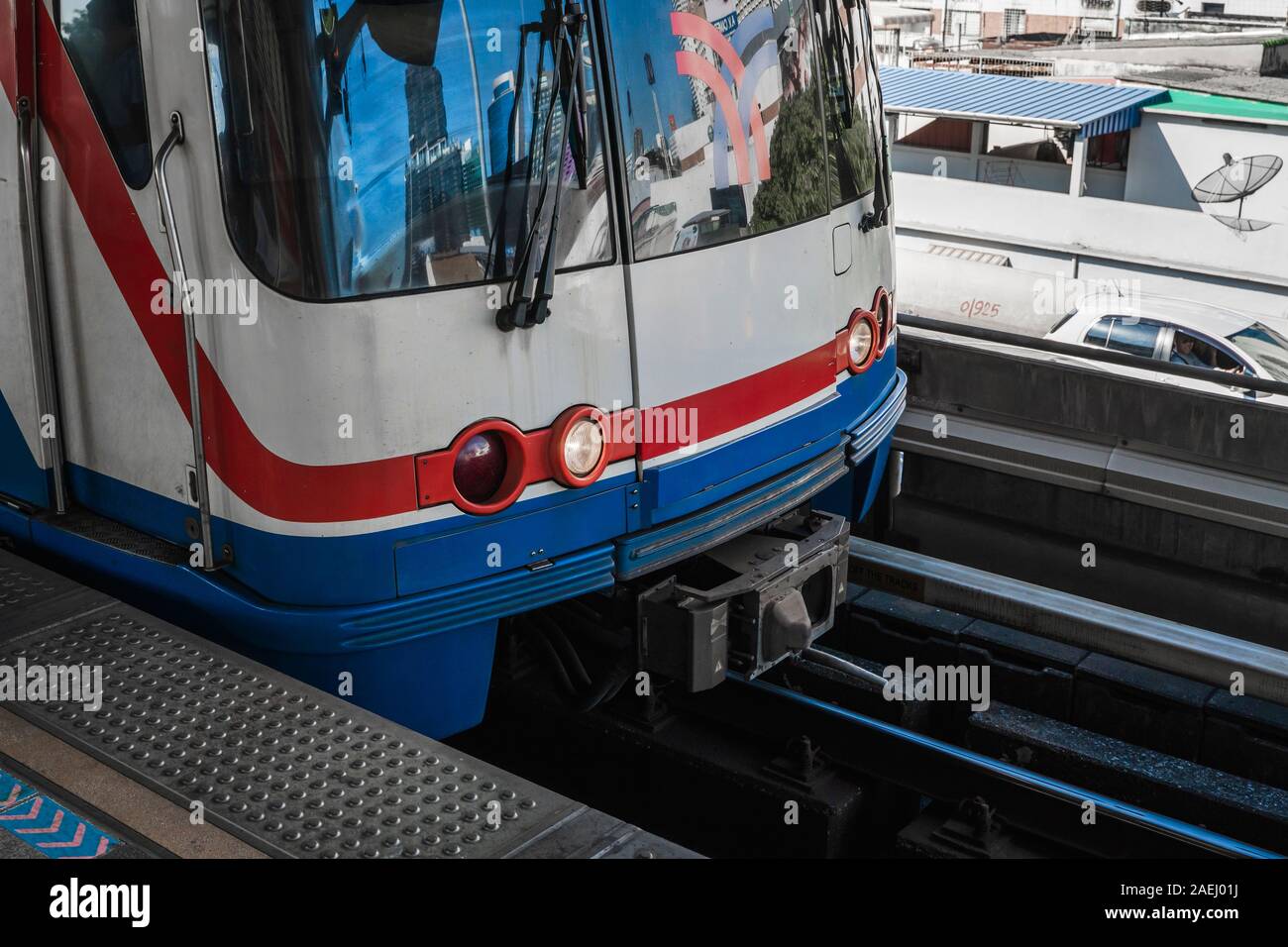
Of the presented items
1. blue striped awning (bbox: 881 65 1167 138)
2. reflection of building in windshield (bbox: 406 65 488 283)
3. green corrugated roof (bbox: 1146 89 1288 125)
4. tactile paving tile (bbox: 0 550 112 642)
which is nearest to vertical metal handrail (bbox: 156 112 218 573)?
tactile paving tile (bbox: 0 550 112 642)

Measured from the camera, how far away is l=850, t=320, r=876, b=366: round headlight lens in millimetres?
4773

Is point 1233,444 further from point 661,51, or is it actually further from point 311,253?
point 311,253

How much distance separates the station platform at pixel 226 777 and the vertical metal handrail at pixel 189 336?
29 centimetres

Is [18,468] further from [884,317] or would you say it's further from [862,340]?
[884,317]

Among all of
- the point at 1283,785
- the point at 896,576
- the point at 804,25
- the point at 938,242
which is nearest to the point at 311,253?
the point at 804,25

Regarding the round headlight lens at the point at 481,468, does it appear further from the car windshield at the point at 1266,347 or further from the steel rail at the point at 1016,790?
the car windshield at the point at 1266,347

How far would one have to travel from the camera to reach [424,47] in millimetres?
3506

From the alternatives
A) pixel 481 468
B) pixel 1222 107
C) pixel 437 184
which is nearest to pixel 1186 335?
pixel 1222 107

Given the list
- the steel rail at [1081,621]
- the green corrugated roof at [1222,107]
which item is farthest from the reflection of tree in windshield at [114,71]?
the green corrugated roof at [1222,107]

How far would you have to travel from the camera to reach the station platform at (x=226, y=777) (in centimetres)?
285

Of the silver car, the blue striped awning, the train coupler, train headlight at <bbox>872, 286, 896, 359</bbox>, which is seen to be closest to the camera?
the train coupler

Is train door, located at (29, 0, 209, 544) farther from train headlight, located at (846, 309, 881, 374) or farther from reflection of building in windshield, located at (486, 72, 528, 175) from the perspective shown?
train headlight, located at (846, 309, 881, 374)

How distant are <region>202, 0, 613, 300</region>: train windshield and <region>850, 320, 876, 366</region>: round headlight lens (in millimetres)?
1465

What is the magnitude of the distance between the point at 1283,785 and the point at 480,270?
303 cm
